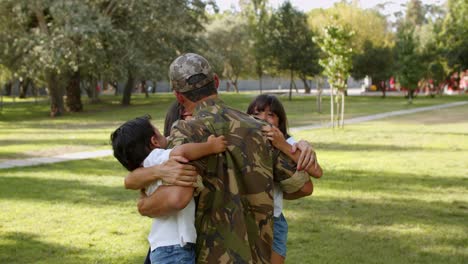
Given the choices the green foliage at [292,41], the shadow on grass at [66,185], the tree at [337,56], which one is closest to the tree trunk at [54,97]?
the tree at [337,56]

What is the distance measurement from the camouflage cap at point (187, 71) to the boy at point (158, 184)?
23 centimetres

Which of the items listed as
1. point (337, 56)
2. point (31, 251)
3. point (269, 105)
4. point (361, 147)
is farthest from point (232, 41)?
point (269, 105)

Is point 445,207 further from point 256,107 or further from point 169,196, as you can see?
point 169,196

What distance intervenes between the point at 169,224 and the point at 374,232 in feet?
14.6

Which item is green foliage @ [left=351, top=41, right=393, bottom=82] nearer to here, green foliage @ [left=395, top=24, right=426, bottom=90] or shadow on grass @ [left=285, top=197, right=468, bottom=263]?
green foliage @ [left=395, top=24, right=426, bottom=90]

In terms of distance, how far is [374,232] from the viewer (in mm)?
6555

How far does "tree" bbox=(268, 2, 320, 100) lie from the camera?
45094 millimetres

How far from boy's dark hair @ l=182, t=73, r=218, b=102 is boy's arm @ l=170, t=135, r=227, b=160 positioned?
21cm

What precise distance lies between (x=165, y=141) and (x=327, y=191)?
261 inches

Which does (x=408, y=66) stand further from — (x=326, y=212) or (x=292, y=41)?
(x=326, y=212)

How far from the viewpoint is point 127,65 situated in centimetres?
2869

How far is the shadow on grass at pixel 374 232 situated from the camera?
Result: 18.7 ft

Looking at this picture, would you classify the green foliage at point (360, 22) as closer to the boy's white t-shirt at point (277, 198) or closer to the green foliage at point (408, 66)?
the green foliage at point (408, 66)

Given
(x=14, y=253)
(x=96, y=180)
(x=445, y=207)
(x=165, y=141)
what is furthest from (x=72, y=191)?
(x=165, y=141)
